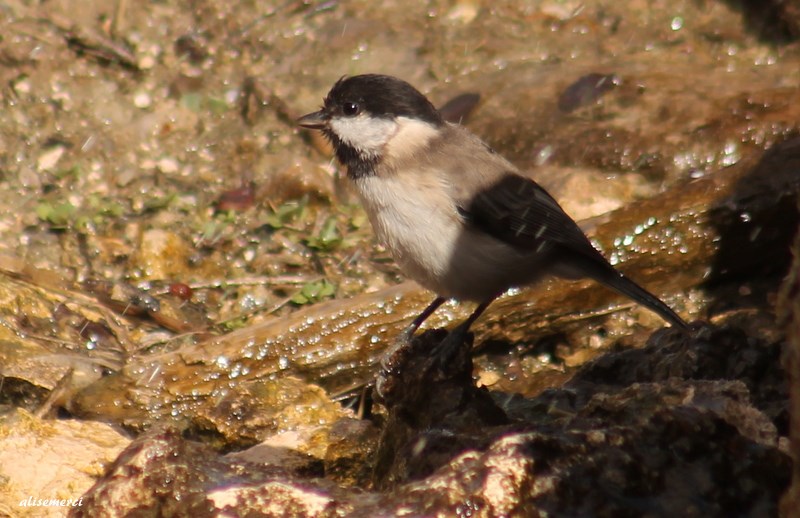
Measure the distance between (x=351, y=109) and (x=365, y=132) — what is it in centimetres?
16

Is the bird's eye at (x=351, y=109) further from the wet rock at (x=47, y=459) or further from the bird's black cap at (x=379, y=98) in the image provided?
the wet rock at (x=47, y=459)

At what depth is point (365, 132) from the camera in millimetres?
4938

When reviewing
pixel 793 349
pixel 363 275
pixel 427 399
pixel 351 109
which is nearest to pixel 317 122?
pixel 351 109

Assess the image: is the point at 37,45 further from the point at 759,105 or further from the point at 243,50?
the point at 759,105

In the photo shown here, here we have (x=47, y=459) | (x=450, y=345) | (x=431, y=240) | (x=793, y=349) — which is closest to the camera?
(x=793, y=349)

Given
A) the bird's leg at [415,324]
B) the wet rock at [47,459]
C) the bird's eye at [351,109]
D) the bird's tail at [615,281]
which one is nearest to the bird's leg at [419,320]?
the bird's leg at [415,324]

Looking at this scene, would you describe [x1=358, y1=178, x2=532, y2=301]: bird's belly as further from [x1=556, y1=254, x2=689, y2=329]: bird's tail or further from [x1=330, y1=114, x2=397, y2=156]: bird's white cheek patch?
[x1=556, y1=254, x2=689, y2=329]: bird's tail

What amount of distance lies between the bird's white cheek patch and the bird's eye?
26 mm

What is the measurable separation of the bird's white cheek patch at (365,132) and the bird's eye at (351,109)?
0.03m

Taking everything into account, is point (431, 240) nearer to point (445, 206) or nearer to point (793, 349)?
point (445, 206)

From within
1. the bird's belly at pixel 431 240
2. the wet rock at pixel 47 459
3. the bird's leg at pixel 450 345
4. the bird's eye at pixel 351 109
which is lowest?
the wet rock at pixel 47 459

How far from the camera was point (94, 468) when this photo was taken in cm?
407

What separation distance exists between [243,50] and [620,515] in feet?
20.2

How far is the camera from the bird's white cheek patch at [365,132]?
488 centimetres
